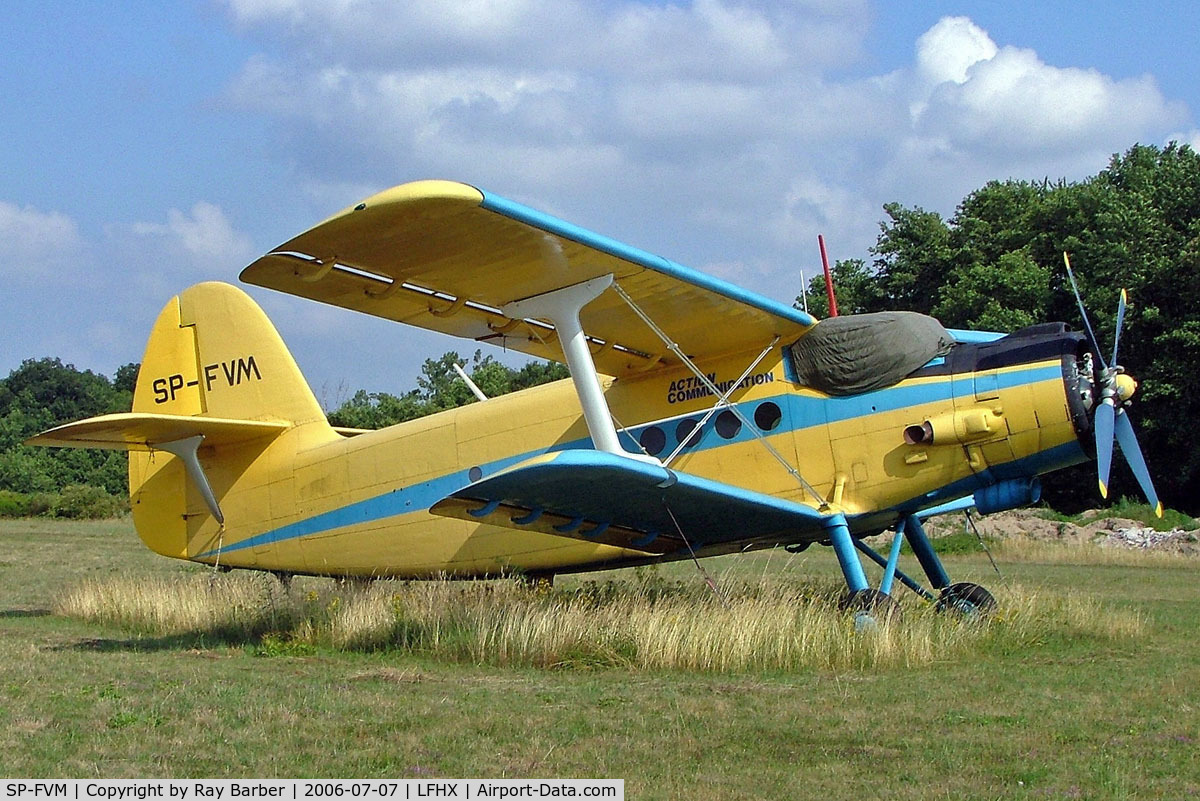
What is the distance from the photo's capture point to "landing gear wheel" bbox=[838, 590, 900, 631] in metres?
8.83

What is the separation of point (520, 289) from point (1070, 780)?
5.74 m

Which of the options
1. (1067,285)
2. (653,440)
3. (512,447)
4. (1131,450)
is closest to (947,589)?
(1131,450)

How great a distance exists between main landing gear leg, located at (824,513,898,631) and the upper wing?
1797mm

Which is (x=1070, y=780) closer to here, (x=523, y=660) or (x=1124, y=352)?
(x=523, y=660)

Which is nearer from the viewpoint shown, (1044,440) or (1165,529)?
(1044,440)

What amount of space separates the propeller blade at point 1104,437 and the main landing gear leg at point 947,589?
1.57 m

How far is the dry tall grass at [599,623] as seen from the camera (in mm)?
8555

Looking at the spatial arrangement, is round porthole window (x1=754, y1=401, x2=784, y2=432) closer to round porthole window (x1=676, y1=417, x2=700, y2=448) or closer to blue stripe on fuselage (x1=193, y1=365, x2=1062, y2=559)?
blue stripe on fuselage (x1=193, y1=365, x2=1062, y2=559)

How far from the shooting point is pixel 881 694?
720 cm

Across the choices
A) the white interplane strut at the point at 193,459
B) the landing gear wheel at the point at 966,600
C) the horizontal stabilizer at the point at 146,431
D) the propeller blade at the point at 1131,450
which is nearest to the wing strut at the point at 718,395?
the landing gear wheel at the point at 966,600

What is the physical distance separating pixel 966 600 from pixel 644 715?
515 centimetres

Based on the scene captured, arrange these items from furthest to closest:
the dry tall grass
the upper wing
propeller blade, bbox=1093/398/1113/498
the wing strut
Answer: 1. the wing strut
2. propeller blade, bbox=1093/398/1113/498
3. the dry tall grass
4. the upper wing

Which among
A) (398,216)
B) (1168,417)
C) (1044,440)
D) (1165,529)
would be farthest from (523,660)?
(1168,417)

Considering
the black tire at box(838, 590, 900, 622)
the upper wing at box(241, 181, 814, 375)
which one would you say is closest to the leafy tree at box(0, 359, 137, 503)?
the upper wing at box(241, 181, 814, 375)
